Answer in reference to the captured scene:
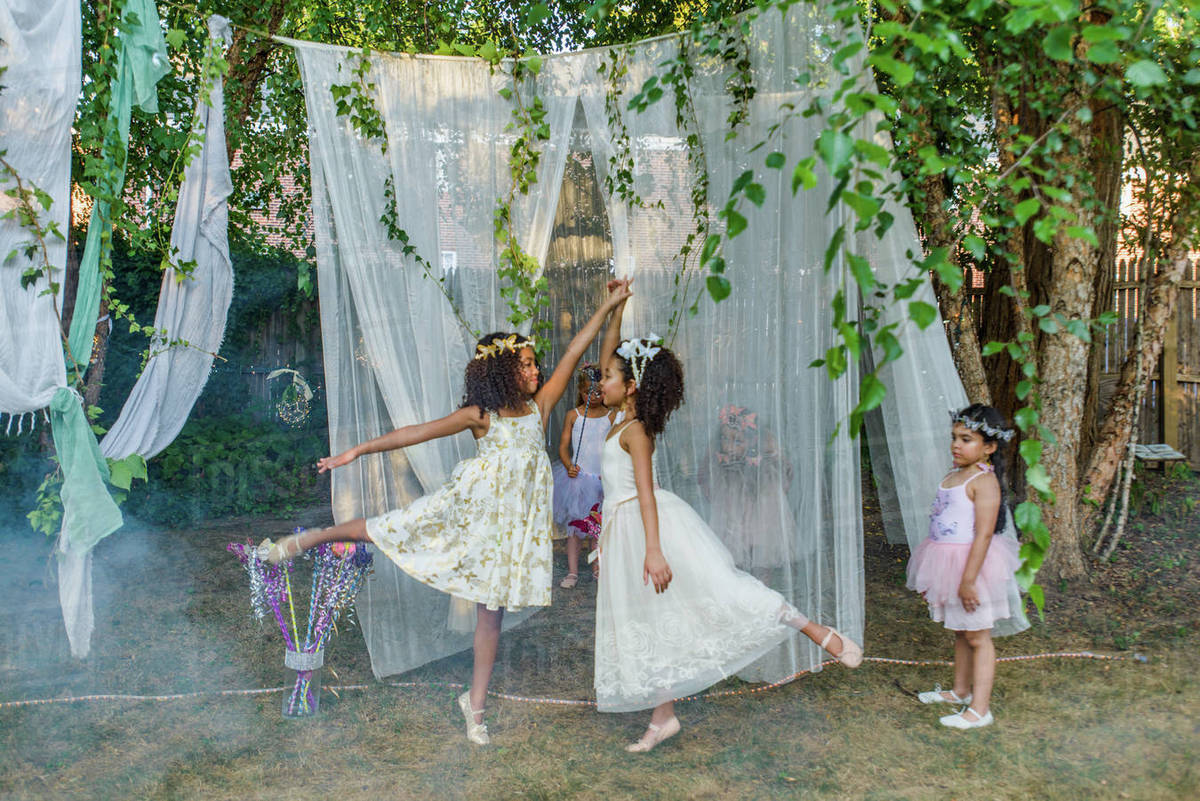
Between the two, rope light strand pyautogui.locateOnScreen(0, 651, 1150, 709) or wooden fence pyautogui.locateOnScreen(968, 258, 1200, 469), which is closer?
rope light strand pyautogui.locateOnScreen(0, 651, 1150, 709)

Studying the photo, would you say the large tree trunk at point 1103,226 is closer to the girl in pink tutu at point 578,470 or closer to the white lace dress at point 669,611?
the girl in pink tutu at point 578,470

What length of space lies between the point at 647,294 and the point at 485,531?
3.84 feet

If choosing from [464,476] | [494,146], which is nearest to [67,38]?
[494,146]

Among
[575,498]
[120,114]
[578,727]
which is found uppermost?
[120,114]

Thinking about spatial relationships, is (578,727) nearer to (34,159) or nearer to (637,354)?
(637,354)

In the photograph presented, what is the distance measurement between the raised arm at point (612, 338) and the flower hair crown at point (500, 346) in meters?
0.27

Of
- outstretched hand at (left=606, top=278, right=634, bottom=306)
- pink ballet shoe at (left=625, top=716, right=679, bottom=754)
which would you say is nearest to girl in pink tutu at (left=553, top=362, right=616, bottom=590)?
outstretched hand at (left=606, top=278, right=634, bottom=306)

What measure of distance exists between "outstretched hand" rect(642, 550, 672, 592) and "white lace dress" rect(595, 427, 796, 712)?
125 millimetres

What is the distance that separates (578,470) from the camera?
504 centimetres

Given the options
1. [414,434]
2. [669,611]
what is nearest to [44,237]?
[414,434]

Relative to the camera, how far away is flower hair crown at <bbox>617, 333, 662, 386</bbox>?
3096 millimetres

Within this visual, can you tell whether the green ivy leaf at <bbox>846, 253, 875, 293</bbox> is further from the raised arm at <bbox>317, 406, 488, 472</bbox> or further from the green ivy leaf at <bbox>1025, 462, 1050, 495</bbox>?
the raised arm at <bbox>317, 406, 488, 472</bbox>

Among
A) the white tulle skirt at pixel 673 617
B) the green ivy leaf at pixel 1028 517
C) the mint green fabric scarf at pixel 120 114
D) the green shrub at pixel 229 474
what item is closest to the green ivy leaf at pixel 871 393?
the green ivy leaf at pixel 1028 517

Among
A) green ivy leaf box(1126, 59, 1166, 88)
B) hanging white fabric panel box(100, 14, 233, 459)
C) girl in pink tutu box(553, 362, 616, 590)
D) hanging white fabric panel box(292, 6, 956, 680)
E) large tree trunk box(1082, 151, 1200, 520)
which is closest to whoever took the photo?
green ivy leaf box(1126, 59, 1166, 88)
